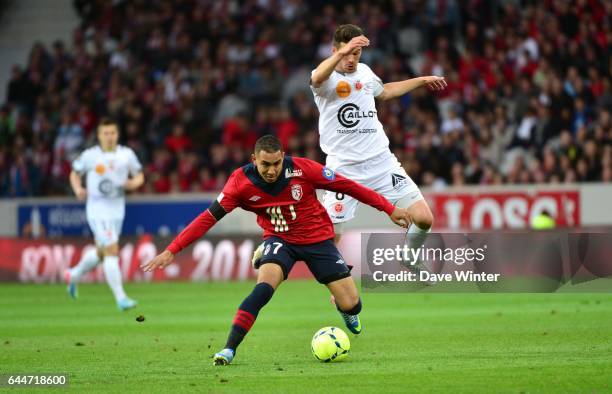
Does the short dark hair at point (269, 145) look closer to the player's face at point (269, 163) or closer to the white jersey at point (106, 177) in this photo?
the player's face at point (269, 163)

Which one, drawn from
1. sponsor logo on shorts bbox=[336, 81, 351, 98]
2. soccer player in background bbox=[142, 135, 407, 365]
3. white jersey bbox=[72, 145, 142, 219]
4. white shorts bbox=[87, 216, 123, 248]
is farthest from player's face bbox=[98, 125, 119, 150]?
soccer player in background bbox=[142, 135, 407, 365]

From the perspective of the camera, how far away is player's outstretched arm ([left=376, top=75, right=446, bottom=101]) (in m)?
11.4

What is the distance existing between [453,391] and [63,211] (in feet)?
63.2

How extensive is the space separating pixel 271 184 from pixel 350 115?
225cm

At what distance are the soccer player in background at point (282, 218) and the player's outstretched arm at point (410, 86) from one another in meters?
2.00

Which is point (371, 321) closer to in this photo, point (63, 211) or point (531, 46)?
point (531, 46)

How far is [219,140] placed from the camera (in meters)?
26.6

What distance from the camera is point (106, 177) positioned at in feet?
54.8

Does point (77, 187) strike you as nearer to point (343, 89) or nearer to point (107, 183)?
point (107, 183)

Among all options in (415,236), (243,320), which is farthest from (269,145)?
(415,236)

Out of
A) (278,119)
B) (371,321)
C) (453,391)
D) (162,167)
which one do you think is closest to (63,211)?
(162,167)

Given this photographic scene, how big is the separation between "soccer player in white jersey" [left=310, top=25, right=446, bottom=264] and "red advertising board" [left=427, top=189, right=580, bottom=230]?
10.1 meters

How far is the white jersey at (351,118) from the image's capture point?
1163 centimetres

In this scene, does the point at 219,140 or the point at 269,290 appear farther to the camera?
the point at 219,140
